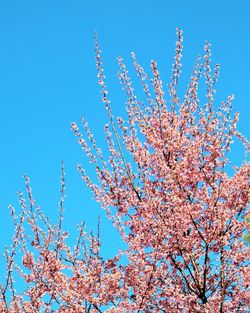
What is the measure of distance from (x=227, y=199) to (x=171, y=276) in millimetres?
1692

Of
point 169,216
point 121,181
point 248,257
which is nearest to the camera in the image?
point 248,257

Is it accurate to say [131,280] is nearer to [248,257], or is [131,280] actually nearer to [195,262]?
[195,262]

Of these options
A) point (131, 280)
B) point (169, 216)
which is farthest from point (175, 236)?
point (131, 280)

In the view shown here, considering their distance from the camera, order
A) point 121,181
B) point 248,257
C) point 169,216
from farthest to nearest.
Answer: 1. point 121,181
2. point 169,216
3. point 248,257

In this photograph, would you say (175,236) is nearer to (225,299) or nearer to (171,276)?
(171,276)

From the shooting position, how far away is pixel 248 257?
26.0 ft

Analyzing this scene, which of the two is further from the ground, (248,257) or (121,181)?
(121,181)


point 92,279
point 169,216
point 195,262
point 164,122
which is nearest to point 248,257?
point 195,262

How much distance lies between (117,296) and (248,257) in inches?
89.5

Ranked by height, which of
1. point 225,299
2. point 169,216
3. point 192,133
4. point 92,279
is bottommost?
point 225,299

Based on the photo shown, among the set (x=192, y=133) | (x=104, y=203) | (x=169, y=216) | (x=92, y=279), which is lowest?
(x=92, y=279)

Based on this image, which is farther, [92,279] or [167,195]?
[167,195]

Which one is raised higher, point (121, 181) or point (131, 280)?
point (121, 181)

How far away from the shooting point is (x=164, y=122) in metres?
9.79
